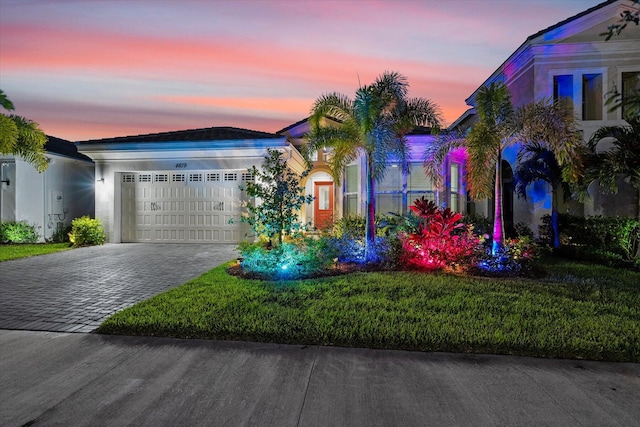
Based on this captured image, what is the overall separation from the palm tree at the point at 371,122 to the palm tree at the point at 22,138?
9400 mm

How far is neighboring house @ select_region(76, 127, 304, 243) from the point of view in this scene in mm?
13688

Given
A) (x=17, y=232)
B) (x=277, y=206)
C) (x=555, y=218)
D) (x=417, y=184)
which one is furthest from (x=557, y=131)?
(x=17, y=232)

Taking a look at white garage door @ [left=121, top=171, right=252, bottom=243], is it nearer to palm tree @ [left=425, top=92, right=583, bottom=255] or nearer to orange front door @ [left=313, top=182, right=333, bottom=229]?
orange front door @ [left=313, top=182, right=333, bottom=229]

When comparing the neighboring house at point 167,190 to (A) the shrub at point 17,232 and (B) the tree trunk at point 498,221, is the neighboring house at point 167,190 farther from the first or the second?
(B) the tree trunk at point 498,221

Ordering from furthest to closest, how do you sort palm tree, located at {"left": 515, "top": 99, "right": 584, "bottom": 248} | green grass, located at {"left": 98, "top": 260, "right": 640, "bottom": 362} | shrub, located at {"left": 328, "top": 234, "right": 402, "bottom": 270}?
shrub, located at {"left": 328, "top": 234, "right": 402, "bottom": 270} → palm tree, located at {"left": 515, "top": 99, "right": 584, "bottom": 248} → green grass, located at {"left": 98, "top": 260, "right": 640, "bottom": 362}

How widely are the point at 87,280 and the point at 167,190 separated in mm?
6960

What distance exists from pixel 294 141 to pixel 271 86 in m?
2.90

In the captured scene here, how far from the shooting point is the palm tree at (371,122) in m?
8.98

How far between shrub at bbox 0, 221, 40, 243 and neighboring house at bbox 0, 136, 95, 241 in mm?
424

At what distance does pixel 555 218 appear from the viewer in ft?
35.8

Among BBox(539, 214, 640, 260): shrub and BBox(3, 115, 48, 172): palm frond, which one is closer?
BBox(539, 214, 640, 260): shrub

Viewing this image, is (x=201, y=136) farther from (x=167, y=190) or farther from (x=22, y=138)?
(x=22, y=138)

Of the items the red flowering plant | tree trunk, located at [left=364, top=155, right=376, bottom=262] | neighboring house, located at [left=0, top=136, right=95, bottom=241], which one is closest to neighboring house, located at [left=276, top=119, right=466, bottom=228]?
tree trunk, located at [left=364, top=155, right=376, bottom=262]

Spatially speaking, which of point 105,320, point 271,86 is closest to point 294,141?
point 271,86
